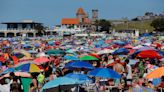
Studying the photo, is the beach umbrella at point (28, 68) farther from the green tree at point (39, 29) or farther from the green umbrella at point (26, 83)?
the green tree at point (39, 29)

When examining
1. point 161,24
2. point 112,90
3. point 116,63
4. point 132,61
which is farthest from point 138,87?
point 161,24

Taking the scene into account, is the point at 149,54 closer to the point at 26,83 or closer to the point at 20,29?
the point at 26,83

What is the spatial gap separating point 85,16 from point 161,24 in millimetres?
66260

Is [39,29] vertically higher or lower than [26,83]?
lower

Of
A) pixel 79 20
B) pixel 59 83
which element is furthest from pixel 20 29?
pixel 59 83

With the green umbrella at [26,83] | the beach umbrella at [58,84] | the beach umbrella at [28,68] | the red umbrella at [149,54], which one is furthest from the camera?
the red umbrella at [149,54]

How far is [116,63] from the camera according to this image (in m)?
13.4

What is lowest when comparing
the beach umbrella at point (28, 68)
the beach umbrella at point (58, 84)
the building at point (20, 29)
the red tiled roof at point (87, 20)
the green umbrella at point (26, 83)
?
the building at point (20, 29)

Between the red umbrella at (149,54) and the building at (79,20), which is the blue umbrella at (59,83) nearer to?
the red umbrella at (149,54)

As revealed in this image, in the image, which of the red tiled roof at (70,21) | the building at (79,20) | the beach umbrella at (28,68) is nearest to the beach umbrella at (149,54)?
the beach umbrella at (28,68)

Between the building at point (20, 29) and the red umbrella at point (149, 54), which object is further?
the building at point (20, 29)

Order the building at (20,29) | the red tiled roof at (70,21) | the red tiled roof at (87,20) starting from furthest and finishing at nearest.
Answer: the red tiled roof at (70,21), the red tiled roof at (87,20), the building at (20,29)

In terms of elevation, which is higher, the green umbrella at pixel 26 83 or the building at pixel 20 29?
the green umbrella at pixel 26 83

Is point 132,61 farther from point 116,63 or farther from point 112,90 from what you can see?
point 112,90
